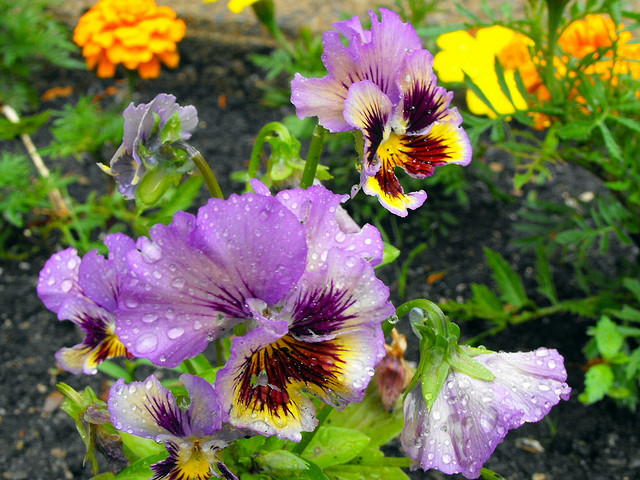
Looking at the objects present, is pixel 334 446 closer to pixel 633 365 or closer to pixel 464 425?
pixel 464 425

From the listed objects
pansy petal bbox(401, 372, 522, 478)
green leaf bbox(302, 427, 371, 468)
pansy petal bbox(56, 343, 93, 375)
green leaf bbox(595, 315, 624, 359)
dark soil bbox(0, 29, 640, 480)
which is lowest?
dark soil bbox(0, 29, 640, 480)

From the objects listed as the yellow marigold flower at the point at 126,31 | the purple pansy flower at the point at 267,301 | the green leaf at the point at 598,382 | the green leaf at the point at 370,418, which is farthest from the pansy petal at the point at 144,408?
the yellow marigold flower at the point at 126,31

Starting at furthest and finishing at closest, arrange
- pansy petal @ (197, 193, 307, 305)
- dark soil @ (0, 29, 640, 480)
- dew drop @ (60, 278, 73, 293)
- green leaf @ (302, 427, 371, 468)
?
dark soil @ (0, 29, 640, 480), green leaf @ (302, 427, 371, 468), dew drop @ (60, 278, 73, 293), pansy petal @ (197, 193, 307, 305)

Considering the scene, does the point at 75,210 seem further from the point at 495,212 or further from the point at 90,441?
the point at 495,212

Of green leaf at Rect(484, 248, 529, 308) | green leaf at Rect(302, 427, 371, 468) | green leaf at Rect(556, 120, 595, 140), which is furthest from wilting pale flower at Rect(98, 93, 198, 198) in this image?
green leaf at Rect(484, 248, 529, 308)

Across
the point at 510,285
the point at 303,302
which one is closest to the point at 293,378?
the point at 303,302

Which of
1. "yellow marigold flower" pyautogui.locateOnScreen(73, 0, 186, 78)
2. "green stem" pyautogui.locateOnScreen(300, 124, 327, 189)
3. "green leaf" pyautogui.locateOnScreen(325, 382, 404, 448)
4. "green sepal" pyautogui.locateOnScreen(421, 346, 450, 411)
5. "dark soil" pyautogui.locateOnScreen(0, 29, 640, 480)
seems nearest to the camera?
"green sepal" pyautogui.locateOnScreen(421, 346, 450, 411)

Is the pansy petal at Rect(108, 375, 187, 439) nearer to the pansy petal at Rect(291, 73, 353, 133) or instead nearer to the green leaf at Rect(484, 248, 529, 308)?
the pansy petal at Rect(291, 73, 353, 133)
